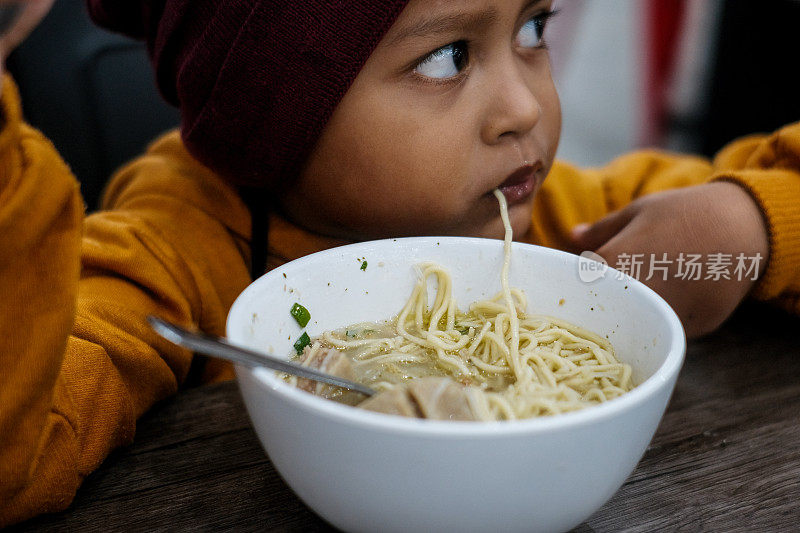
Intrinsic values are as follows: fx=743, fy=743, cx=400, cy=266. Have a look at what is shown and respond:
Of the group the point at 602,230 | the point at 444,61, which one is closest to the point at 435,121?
the point at 444,61

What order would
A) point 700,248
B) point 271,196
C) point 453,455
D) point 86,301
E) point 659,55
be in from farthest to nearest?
point 659,55, point 271,196, point 700,248, point 86,301, point 453,455

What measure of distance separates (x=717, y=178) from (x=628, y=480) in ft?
2.14

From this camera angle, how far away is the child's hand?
1124 mm

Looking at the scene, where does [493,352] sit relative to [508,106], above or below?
below

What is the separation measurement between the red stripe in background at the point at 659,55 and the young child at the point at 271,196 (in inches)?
103

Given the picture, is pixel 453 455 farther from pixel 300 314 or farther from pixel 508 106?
pixel 508 106

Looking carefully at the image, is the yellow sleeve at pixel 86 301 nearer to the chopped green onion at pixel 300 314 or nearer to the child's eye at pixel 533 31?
the chopped green onion at pixel 300 314

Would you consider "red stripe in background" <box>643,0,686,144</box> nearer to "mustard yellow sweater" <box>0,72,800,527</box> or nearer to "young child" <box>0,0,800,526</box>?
"mustard yellow sweater" <box>0,72,800,527</box>

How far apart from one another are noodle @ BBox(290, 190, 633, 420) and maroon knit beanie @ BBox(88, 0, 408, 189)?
11.0 inches

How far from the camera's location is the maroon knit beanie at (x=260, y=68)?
37.1 inches

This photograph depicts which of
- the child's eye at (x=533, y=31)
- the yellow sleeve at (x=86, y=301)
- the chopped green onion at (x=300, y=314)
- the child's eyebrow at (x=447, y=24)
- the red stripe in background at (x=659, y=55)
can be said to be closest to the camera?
the yellow sleeve at (x=86, y=301)

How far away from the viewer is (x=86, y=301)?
922 mm

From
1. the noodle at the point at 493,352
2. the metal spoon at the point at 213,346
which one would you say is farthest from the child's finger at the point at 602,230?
the metal spoon at the point at 213,346
